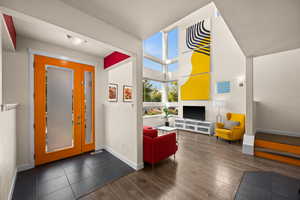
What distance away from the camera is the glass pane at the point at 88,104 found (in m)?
3.30

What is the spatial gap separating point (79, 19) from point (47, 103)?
2144 mm

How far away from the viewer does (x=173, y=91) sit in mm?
6883

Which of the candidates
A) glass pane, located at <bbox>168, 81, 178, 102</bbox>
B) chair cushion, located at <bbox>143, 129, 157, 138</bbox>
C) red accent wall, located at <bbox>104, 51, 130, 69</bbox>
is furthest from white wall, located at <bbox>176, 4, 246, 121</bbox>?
red accent wall, located at <bbox>104, 51, 130, 69</bbox>

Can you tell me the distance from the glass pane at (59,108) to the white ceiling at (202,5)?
6.22 ft

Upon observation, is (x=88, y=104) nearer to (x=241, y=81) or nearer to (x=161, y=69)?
(x=161, y=69)

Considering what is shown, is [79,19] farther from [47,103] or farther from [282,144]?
[282,144]

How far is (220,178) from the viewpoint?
2.16 m

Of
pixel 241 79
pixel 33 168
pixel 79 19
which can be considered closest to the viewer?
pixel 79 19

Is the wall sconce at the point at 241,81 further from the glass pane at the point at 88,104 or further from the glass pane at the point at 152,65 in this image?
the glass pane at the point at 88,104

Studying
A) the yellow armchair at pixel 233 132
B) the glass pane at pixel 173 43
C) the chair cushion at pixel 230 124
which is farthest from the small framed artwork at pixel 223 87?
the glass pane at pixel 173 43

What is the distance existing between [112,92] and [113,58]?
1.23 m

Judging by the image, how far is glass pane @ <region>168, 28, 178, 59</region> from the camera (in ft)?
22.3

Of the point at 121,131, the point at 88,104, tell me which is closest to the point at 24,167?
the point at 88,104

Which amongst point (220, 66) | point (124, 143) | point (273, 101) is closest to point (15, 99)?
point (124, 143)
